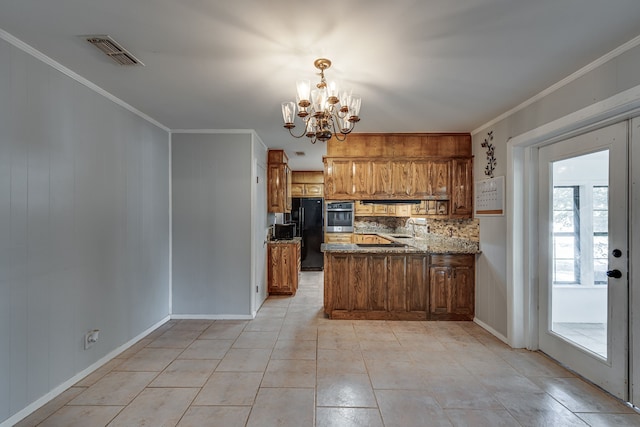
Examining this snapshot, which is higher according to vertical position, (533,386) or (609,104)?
(609,104)

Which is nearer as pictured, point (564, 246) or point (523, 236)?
point (564, 246)

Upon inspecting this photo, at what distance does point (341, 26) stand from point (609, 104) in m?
1.89

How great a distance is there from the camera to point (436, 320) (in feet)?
12.1

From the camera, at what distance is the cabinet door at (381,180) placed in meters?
3.91

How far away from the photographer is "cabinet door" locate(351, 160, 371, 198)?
391 cm

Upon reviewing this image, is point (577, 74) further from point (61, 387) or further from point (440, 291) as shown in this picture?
point (61, 387)

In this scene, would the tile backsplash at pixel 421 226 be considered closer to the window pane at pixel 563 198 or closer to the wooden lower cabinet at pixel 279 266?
the window pane at pixel 563 198

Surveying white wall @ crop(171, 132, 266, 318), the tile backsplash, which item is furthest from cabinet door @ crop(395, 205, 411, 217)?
white wall @ crop(171, 132, 266, 318)

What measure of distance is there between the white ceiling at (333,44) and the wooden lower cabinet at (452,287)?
1.88 metres

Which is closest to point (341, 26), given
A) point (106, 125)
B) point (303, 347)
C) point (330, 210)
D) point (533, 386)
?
point (106, 125)

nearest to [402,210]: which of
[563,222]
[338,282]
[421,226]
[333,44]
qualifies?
[421,226]

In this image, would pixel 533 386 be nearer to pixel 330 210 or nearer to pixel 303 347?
pixel 303 347

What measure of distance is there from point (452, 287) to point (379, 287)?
3.02ft

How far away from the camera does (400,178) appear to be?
3912 millimetres
